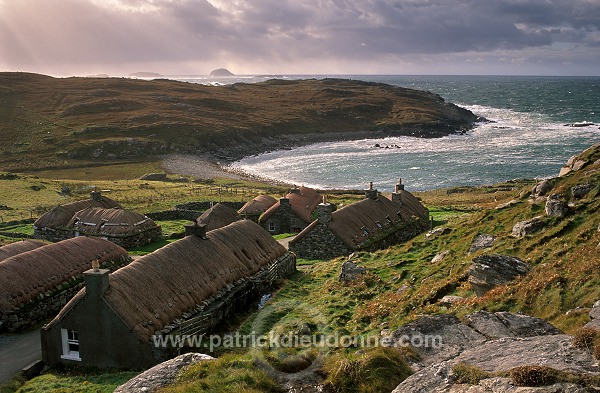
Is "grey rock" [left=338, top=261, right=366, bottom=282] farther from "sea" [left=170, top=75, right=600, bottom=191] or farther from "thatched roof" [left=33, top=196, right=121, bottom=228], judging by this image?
"sea" [left=170, top=75, right=600, bottom=191]

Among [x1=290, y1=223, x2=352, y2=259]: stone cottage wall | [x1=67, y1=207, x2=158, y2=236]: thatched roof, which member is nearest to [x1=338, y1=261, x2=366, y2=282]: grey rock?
[x1=290, y1=223, x2=352, y2=259]: stone cottage wall

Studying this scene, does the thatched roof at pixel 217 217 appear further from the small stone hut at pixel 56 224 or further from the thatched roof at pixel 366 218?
the small stone hut at pixel 56 224

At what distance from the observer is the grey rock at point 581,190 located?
21703 millimetres

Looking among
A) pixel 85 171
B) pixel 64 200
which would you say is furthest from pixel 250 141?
pixel 64 200

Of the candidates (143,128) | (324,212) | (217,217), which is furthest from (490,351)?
(143,128)

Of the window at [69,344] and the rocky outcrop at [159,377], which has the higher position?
the rocky outcrop at [159,377]

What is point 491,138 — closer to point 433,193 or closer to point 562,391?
point 433,193

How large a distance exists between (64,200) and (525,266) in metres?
63.5

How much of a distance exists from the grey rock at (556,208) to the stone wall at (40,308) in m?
24.3

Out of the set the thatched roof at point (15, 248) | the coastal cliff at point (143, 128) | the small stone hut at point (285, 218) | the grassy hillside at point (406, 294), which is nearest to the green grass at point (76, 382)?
the grassy hillside at point (406, 294)

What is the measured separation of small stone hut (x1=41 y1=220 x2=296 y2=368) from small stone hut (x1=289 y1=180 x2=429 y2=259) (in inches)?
410

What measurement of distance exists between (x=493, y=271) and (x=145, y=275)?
13.8 metres

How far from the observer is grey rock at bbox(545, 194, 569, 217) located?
21086mm

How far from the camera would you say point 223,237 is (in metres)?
27.9
